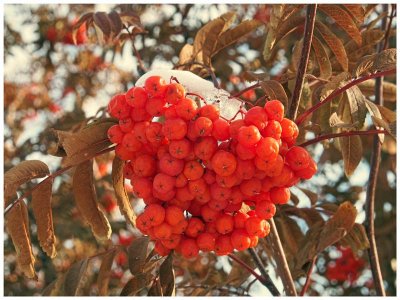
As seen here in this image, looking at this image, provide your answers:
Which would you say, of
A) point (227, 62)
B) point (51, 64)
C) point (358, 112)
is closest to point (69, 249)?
point (51, 64)

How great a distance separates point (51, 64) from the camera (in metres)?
4.06

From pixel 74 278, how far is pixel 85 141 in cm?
45

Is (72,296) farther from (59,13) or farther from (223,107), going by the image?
(59,13)

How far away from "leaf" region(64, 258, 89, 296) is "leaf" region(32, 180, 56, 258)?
0.16m

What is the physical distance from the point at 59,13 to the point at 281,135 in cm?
287

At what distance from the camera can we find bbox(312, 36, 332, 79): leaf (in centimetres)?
175

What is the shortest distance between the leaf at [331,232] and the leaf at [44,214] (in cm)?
63

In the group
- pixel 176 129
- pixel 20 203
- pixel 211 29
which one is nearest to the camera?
pixel 176 129

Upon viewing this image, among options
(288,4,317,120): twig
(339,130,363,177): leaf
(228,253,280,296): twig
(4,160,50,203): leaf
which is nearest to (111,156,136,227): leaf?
(4,160,50,203): leaf

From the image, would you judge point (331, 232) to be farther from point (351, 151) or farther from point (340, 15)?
point (340, 15)

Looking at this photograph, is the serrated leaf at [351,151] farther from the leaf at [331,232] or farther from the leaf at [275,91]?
the leaf at [275,91]

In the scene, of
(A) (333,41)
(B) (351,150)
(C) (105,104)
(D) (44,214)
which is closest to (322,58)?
(A) (333,41)

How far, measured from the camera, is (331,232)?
1.79m

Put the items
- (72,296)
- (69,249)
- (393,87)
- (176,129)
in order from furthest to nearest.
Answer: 1. (69,249)
2. (393,87)
3. (72,296)
4. (176,129)
